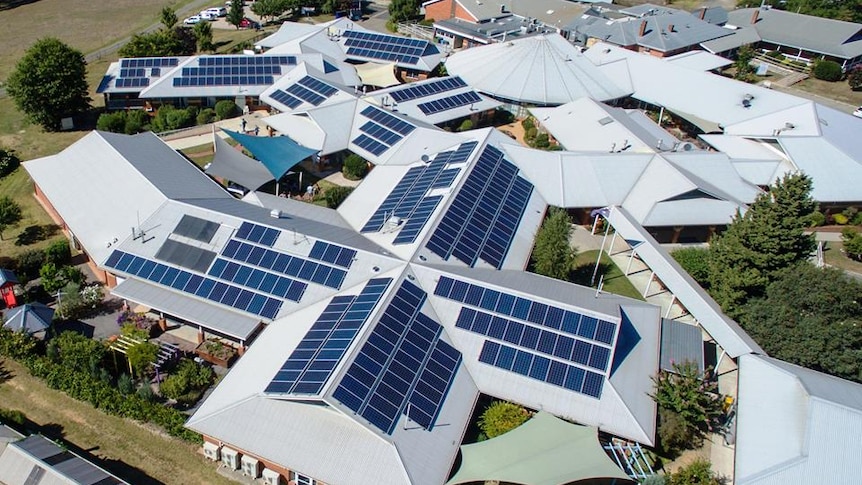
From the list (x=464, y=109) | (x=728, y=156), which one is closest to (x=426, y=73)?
(x=464, y=109)

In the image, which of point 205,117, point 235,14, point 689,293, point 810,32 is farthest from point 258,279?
point 810,32

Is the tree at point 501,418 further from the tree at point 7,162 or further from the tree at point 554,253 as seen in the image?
the tree at point 7,162

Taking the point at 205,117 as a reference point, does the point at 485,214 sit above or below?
below

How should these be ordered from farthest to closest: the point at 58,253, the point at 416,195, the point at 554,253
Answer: the point at 416,195
the point at 58,253
the point at 554,253

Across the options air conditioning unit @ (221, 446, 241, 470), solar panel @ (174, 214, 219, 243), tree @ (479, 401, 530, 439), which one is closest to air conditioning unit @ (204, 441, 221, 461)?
air conditioning unit @ (221, 446, 241, 470)

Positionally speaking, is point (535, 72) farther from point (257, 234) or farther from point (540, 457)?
point (540, 457)

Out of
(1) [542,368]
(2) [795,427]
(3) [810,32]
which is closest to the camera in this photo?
(2) [795,427]

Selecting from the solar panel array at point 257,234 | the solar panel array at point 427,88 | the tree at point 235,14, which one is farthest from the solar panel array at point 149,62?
the solar panel array at point 257,234

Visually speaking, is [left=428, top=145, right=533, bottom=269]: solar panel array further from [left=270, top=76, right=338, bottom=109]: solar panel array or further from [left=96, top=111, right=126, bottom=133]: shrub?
[left=96, top=111, right=126, bottom=133]: shrub
